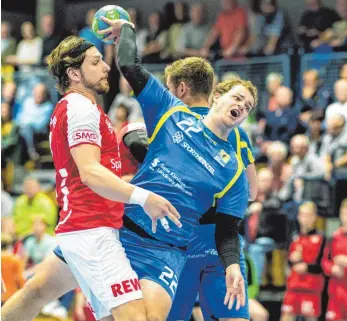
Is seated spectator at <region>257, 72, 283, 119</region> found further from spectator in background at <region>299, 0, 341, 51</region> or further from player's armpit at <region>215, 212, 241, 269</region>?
player's armpit at <region>215, 212, 241, 269</region>

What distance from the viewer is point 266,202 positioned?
10461 millimetres

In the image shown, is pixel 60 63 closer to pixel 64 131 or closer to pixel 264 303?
pixel 64 131

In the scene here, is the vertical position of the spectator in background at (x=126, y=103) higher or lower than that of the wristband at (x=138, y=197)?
lower

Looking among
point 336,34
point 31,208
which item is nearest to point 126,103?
point 31,208

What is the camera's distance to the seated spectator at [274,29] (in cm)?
1370

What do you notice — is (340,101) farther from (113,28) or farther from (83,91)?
(83,91)

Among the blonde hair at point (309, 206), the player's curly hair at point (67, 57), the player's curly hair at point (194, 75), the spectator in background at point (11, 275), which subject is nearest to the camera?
the player's curly hair at point (67, 57)

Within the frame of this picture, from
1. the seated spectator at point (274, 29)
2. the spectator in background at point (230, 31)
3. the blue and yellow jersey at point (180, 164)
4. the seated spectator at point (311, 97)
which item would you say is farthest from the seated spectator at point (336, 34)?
the blue and yellow jersey at point (180, 164)

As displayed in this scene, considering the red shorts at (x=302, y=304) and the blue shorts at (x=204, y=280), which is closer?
the blue shorts at (x=204, y=280)

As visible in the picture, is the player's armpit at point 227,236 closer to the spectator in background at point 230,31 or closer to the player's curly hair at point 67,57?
the player's curly hair at point 67,57

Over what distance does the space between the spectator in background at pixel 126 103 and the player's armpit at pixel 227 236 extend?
25.2ft

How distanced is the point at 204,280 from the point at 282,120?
6.55 metres

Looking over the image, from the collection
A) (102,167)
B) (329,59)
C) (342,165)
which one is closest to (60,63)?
(102,167)

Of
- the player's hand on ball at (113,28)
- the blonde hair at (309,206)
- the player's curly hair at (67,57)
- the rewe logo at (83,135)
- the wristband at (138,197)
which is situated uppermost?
the player's hand on ball at (113,28)
